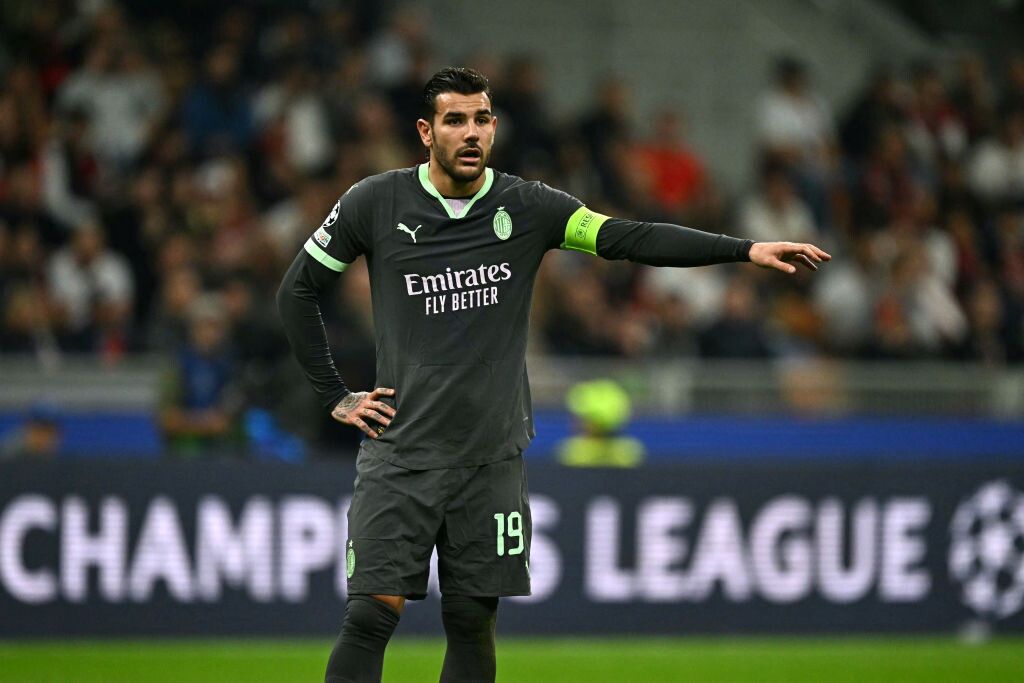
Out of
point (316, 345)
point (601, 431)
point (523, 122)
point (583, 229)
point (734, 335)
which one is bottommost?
point (601, 431)

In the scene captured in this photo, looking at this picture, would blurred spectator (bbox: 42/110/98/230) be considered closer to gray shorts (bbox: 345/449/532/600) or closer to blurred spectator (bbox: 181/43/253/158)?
blurred spectator (bbox: 181/43/253/158)

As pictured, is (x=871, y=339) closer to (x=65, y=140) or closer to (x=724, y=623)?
(x=724, y=623)

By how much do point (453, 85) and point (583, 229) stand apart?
693mm

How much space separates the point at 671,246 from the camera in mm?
5977

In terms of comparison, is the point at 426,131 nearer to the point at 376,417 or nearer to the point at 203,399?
the point at 376,417

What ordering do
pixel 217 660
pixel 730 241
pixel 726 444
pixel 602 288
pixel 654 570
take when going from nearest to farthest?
pixel 730 241 < pixel 217 660 < pixel 654 570 < pixel 726 444 < pixel 602 288

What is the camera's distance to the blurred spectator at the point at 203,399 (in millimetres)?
12297

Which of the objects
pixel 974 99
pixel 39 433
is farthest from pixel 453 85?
pixel 974 99

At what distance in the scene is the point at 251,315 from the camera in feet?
43.0

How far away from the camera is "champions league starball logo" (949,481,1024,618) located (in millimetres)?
11875

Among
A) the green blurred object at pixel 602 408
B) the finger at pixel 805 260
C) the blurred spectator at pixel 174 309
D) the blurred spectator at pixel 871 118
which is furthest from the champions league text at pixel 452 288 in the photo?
the blurred spectator at pixel 871 118

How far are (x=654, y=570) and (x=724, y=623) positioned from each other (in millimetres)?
623

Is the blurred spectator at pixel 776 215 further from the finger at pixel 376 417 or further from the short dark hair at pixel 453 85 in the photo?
the finger at pixel 376 417

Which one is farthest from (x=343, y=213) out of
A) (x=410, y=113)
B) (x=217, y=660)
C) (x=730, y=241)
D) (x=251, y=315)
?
(x=410, y=113)
